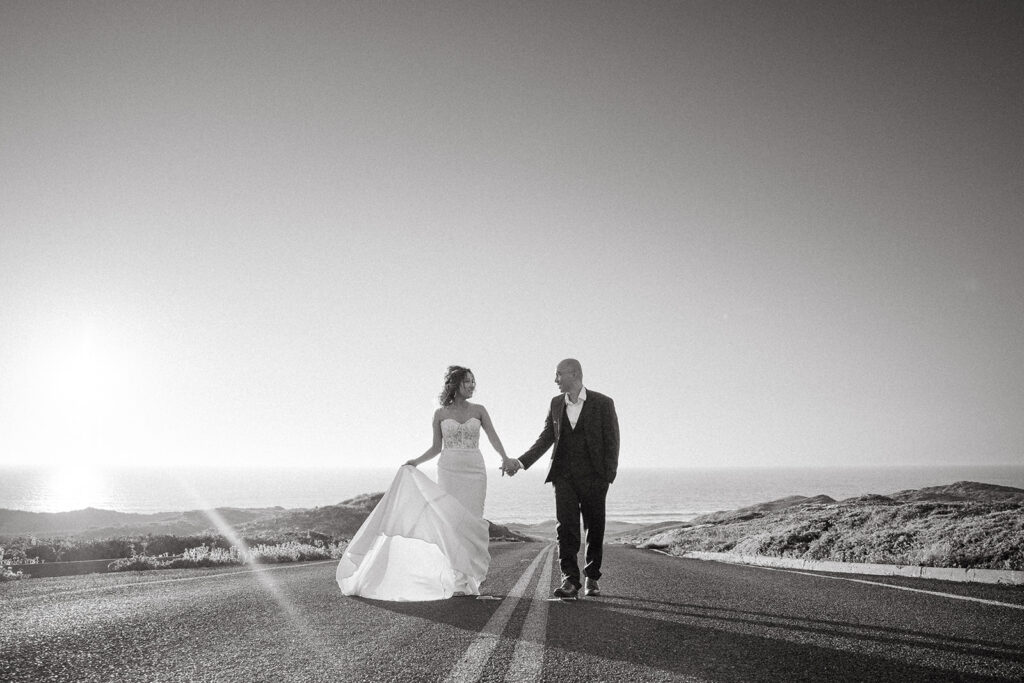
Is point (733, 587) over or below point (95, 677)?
below

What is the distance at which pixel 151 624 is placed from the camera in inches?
194

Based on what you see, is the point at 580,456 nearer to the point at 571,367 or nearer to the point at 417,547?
the point at 571,367

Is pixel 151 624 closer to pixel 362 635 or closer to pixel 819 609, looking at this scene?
pixel 362 635

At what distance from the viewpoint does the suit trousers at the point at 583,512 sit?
7180 millimetres

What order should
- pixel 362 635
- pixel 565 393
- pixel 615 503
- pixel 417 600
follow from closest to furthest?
pixel 362 635, pixel 417 600, pixel 565 393, pixel 615 503

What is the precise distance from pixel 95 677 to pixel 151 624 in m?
1.67

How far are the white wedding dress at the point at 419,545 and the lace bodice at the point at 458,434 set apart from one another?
0.41 metres

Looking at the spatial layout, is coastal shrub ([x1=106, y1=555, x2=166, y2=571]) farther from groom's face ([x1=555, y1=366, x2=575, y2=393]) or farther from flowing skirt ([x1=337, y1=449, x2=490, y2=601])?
groom's face ([x1=555, y1=366, x2=575, y2=393])

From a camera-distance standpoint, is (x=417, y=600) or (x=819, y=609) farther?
(x=417, y=600)

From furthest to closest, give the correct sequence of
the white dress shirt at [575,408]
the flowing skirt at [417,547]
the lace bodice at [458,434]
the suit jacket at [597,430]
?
the lace bodice at [458,434], the white dress shirt at [575,408], the suit jacket at [597,430], the flowing skirt at [417,547]

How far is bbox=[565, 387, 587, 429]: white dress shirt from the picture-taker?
7523mm

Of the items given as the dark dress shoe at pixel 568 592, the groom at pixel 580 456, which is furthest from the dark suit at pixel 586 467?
the dark dress shoe at pixel 568 592

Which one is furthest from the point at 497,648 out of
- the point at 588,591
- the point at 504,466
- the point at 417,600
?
the point at 504,466

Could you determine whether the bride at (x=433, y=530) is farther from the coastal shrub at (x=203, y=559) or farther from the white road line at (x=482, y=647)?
the coastal shrub at (x=203, y=559)
